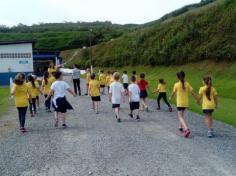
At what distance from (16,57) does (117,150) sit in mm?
52454

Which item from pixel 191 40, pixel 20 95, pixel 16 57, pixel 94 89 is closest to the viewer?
pixel 20 95

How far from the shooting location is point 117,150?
39.2 feet

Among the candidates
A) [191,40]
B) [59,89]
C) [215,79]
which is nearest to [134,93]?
[59,89]

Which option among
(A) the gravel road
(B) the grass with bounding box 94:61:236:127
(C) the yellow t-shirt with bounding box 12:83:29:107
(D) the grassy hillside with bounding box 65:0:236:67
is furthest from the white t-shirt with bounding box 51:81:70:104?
(D) the grassy hillside with bounding box 65:0:236:67

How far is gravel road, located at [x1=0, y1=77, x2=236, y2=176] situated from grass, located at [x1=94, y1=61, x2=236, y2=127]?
3736 millimetres

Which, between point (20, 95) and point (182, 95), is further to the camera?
point (20, 95)

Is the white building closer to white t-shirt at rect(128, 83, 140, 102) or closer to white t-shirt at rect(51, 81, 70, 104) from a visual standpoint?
white t-shirt at rect(128, 83, 140, 102)

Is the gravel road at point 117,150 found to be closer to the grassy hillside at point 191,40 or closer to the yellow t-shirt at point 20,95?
the yellow t-shirt at point 20,95

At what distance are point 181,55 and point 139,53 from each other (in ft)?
45.7

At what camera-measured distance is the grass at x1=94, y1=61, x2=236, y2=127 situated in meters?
21.4

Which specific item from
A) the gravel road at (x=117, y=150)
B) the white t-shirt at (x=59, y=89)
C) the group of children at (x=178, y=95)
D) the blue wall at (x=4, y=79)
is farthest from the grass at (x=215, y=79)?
the blue wall at (x=4, y=79)

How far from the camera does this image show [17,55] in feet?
206

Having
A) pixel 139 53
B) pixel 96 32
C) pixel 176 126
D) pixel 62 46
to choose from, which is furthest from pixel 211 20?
pixel 62 46

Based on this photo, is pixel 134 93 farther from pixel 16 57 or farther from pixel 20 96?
pixel 16 57
